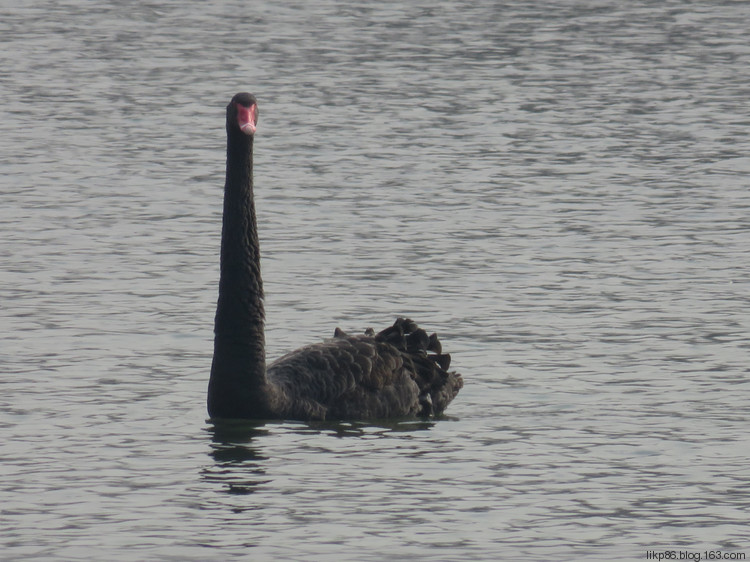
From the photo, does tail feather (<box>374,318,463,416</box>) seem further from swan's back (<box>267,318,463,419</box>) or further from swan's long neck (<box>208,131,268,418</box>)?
swan's long neck (<box>208,131,268,418</box>)

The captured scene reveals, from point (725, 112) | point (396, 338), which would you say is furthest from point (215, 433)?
point (725, 112)

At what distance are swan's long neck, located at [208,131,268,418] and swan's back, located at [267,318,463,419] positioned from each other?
22cm

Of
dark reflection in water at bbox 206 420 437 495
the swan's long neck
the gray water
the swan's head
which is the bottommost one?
dark reflection in water at bbox 206 420 437 495

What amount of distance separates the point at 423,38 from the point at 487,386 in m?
26.2

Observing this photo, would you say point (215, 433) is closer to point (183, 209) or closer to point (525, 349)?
point (525, 349)

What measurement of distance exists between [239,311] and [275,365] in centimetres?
54

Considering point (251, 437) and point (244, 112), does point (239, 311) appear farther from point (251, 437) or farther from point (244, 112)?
point (244, 112)

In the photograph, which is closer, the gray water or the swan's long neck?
the gray water

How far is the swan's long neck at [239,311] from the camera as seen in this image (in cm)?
1190

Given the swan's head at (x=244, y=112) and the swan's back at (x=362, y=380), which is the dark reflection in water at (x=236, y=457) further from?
the swan's head at (x=244, y=112)

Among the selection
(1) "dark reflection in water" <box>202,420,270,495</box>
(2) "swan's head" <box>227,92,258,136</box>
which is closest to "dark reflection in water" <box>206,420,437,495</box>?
(1) "dark reflection in water" <box>202,420,270,495</box>

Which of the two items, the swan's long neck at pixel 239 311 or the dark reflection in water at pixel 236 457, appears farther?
the swan's long neck at pixel 239 311

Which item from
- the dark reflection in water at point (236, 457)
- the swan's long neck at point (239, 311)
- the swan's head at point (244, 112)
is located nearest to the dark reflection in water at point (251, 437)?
the dark reflection in water at point (236, 457)

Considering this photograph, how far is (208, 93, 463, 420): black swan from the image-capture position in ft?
39.2
